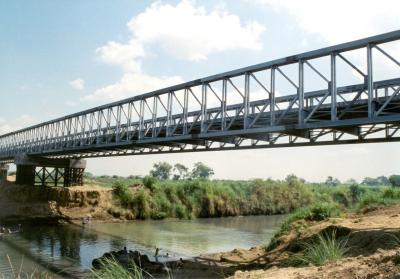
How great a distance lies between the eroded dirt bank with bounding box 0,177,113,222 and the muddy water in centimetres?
437

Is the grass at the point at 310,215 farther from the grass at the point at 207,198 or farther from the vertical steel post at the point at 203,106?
the grass at the point at 207,198

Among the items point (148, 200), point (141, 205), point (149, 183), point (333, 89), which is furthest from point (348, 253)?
point (149, 183)

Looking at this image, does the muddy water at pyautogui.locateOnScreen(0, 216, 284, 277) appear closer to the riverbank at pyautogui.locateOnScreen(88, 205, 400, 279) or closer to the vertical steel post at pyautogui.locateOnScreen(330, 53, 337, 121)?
the riverbank at pyautogui.locateOnScreen(88, 205, 400, 279)

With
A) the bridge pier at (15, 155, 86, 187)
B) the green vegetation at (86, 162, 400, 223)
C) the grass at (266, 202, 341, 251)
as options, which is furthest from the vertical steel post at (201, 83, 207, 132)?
the bridge pier at (15, 155, 86, 187)

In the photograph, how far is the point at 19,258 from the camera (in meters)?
28.1

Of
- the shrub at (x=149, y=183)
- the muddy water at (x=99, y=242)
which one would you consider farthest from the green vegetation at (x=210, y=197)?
the muddy water at (x=99, y=242)

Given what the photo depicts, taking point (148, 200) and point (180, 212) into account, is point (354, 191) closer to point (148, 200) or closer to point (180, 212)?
point (180, 212)

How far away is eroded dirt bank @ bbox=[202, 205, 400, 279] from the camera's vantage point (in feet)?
26.9

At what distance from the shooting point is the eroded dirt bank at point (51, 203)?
165ft

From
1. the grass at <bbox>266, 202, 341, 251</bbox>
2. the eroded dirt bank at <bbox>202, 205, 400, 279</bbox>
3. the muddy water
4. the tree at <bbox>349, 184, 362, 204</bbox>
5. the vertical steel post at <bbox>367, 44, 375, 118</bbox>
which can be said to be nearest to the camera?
the eroded dirt bank at <bbox>202, 205, 400, 279</bbox>

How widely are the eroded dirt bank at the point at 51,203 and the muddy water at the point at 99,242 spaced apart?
437cm

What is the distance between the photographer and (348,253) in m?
14.9

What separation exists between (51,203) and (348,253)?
44.3 meters

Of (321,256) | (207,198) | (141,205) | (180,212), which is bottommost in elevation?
(180,212)
